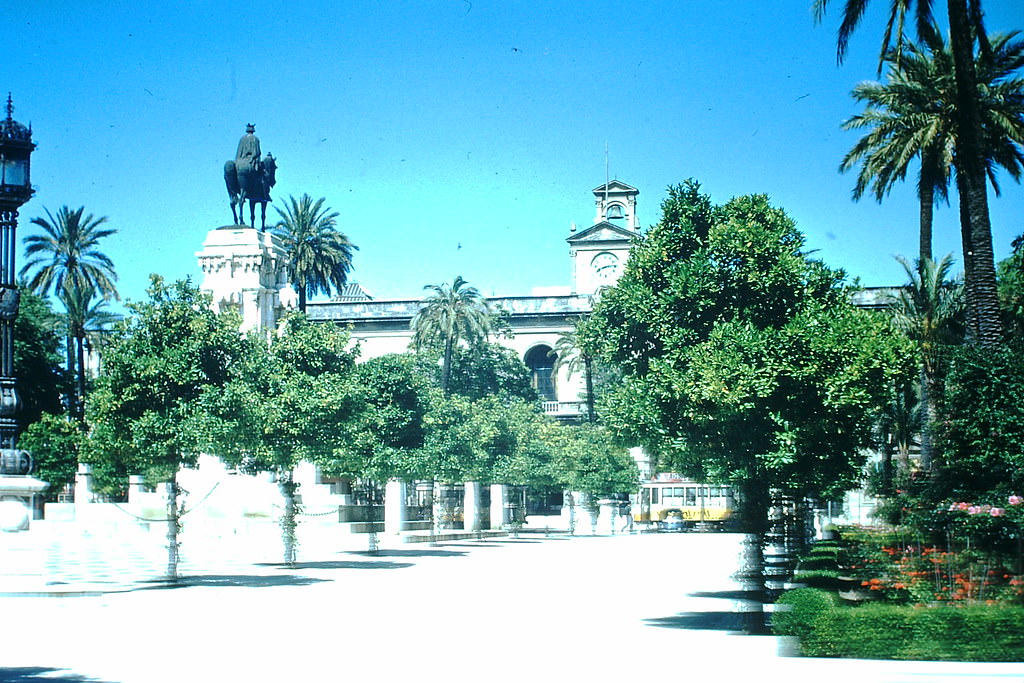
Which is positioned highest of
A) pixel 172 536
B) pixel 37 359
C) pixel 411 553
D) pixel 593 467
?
pixel 37 359

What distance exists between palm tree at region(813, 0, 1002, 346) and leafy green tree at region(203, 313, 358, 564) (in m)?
14.1

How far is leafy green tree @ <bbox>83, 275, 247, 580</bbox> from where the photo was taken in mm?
25625

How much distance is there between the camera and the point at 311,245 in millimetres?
73750

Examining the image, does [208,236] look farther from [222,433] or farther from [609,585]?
[609,585]

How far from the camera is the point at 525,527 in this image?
67188 mm

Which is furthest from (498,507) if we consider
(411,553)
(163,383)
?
(163,383)

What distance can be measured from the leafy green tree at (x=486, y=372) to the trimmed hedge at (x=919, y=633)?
59.8 meters

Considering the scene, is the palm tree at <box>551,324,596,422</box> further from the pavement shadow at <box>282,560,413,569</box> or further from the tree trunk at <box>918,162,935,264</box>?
the pavement shadow at <box>282,560,413,569</box>

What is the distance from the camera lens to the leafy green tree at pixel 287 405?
2611 cm

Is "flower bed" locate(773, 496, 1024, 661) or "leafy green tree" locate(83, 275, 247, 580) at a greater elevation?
"leafy green tree" locate(83, 275, 247, 580)

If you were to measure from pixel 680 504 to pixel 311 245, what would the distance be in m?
28.5

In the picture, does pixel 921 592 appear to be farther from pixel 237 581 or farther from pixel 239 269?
pixel 239 269

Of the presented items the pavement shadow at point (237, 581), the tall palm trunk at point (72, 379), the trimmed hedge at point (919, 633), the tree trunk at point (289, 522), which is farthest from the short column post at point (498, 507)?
the trimmed hedge at point (919, 633)

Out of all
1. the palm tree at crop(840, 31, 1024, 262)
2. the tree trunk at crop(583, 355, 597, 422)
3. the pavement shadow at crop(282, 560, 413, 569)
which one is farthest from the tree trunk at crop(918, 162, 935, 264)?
the tree trunk at crop(583, 355, 597, 422)
